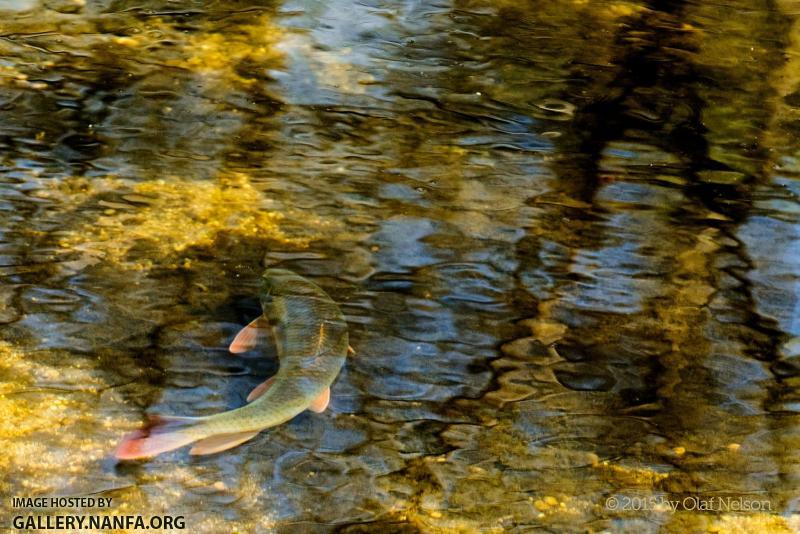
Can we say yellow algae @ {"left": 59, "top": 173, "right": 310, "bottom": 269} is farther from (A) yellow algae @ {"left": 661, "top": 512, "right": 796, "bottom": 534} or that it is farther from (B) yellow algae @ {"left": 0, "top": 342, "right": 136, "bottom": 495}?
(A) yellow algae @ {"left": 661, "top": 512, "right": 796, "bottom": 534}

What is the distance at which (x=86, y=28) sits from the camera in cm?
733

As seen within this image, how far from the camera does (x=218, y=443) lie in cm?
353

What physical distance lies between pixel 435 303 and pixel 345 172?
1387 millimetres

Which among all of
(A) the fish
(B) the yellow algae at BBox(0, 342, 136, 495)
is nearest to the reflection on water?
(B) the yellow algae at BBox(0, 342, 136, 495)

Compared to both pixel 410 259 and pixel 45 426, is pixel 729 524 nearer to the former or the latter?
pixel 410 259

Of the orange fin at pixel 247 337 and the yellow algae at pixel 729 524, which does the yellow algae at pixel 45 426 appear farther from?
the yellow algae at pixel 729 524

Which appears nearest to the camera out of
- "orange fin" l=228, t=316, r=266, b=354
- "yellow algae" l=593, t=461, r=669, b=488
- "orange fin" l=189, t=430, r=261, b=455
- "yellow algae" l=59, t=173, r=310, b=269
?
"orange fin" l=189, t=430, r=261, b=455

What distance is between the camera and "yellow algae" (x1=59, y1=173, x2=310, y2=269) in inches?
185

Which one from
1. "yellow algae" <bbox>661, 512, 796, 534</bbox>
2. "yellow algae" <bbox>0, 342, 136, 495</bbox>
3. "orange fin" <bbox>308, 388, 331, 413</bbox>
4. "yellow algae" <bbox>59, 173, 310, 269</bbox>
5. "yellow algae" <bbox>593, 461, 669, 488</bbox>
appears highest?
"yellow algae" <bbox>59, 173, 310, 269</bbox>

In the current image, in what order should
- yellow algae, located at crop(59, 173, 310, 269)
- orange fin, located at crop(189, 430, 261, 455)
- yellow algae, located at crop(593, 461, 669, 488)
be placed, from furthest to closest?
yellow algae, located at crop(59, 173, 310, 269), yellow algae, located at crop(593, 461, 669, 488), orange fin, located at crop(189, 430, 261, 455)

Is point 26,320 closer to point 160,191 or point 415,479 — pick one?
point 160,191

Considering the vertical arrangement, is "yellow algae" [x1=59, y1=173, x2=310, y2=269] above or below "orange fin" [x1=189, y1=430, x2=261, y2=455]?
above

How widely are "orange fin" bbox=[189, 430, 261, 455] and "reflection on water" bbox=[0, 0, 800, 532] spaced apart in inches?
2.3

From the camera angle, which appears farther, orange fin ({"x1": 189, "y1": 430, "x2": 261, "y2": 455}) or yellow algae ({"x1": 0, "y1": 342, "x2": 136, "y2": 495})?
orange fin ({"x1": 189, "y1": 430, "x2": 261, "y2": 455})
